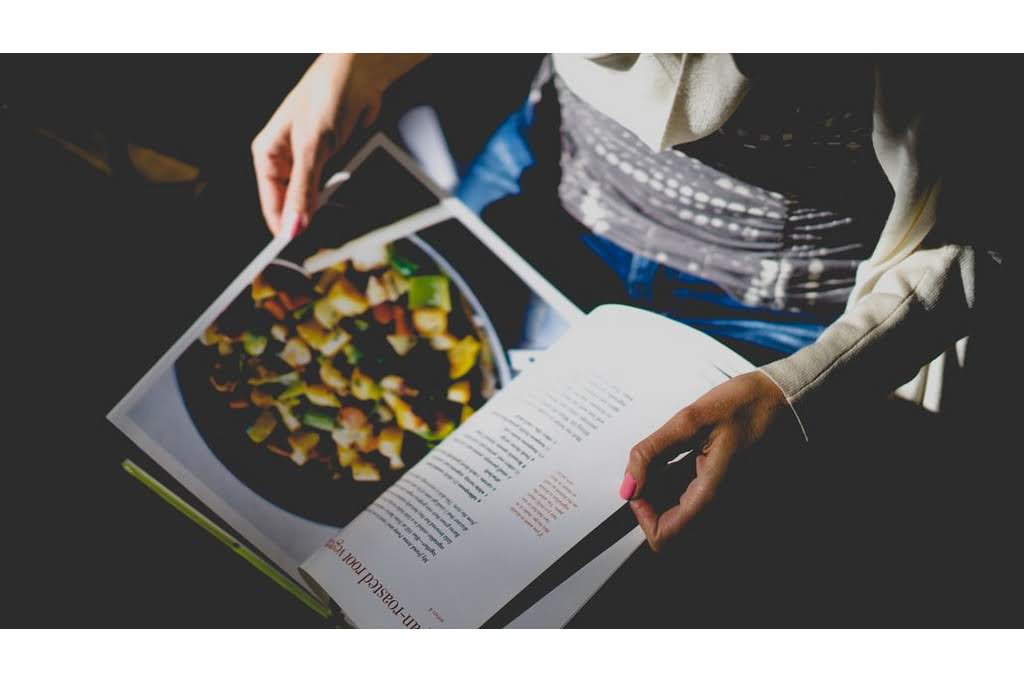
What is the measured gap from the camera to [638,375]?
0.62 meters

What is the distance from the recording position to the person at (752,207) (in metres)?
0.54

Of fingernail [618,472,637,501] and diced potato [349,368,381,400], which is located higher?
diced potato [349,368,381,400]

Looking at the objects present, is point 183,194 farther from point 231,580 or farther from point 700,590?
point 700,590

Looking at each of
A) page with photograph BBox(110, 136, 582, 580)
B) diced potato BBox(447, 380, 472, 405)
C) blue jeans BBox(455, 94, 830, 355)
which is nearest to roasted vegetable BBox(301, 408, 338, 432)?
page with photograph BBox(110, 136, 582, 580)

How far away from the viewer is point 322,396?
662 mm

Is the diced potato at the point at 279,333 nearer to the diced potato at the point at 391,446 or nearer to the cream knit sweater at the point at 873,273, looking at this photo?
the diced potato at the point at 391,446

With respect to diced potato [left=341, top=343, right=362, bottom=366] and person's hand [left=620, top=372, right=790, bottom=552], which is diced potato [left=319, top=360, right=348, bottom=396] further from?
person's hand [left=620, top=372, right=790, bottom=552]

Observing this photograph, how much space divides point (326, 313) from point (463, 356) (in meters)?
0.13

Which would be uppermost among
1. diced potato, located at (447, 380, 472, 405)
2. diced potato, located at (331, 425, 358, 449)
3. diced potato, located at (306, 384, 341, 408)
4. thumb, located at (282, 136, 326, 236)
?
thumb, located at (282, 136, 326, 236)

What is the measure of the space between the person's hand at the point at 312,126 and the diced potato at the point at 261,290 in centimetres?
5

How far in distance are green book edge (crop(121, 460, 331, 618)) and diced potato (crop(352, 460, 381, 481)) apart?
10cm

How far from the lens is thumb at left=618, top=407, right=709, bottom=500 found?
545 millimetres

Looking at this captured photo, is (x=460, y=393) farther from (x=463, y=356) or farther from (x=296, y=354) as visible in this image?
(x=296, y=354)
